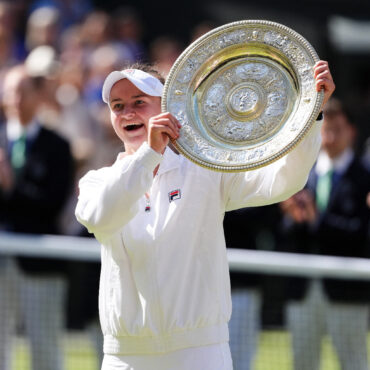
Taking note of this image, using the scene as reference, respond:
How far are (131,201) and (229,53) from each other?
74 cm

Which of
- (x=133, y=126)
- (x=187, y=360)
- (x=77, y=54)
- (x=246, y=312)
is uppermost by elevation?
(x=77, y=54)

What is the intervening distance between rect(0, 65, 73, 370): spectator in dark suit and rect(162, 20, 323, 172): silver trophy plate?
120 inches

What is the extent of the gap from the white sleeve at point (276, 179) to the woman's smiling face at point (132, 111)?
0.38m

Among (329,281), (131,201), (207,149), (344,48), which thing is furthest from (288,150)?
(344,48)

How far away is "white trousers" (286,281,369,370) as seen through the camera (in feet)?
19.6

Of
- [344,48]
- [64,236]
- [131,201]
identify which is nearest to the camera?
[131,201]

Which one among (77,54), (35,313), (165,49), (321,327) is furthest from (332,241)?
(77,54)

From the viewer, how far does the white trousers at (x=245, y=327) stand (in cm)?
624

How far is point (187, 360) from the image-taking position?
3.76 meters

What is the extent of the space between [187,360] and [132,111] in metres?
0.99

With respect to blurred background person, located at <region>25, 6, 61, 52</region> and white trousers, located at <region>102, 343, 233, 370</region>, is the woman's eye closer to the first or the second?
white trousers, located at <region>102, 343, 233, 370</region>

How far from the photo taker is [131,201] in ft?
12.0

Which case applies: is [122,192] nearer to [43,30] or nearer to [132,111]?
[132,111]

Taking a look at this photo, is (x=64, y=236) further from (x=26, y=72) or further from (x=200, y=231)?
(x=200, y=231)
